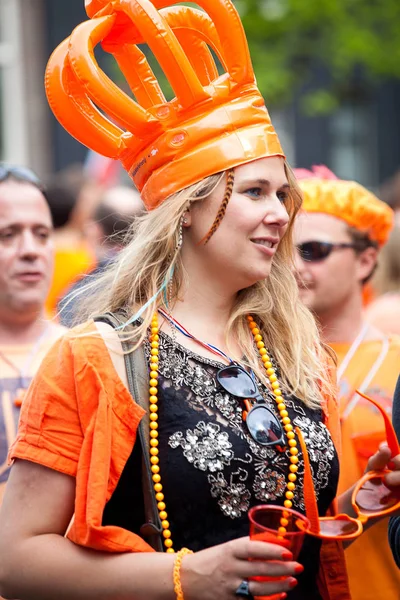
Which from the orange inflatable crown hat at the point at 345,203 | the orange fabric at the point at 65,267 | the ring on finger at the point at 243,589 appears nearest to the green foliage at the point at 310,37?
the orange fabric at the point at 65,267

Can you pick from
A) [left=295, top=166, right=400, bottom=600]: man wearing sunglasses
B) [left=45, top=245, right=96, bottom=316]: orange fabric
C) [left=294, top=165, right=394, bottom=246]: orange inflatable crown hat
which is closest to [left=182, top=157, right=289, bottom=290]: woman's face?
[left=295, top=166, right=400, bottom=600]: man wearing sunglasses

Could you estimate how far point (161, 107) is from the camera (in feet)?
9.42

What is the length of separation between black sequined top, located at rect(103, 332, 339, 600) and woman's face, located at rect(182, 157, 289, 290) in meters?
0.30

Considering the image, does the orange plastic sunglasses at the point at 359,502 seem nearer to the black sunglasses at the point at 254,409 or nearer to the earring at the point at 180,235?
the black sunglasses at the point at 254,409

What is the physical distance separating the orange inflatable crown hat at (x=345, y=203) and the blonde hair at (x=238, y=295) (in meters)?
1.25

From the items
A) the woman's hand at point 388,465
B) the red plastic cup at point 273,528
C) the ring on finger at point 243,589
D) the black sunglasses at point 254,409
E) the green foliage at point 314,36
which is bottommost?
the ring on finger at point 243,589

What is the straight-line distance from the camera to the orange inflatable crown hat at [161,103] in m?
2.79

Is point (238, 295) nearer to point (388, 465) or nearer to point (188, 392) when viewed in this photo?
point (188, 392)

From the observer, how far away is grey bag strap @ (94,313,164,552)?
2.52 m

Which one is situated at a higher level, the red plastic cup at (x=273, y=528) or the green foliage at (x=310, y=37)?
the green foliage at (x=310, y=37)

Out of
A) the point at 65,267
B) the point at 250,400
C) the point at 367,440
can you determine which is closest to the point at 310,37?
the point at 65,267

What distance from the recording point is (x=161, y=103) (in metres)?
2.94

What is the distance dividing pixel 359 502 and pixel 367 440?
957 mm

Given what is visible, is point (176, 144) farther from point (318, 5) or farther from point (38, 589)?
point (318, 5)
